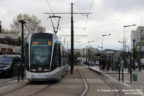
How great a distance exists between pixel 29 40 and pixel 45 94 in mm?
6093

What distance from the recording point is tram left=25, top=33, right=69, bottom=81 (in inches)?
715

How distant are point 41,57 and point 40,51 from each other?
1.26ft

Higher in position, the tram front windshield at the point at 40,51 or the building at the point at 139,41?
the building at the point at 139,41

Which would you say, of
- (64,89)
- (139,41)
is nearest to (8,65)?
(64,89)

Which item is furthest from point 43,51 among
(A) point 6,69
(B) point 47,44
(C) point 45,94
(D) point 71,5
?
(D) point 71,5

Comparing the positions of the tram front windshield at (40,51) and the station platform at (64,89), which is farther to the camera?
the tram front windshield at (40,51)

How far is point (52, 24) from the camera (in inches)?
1237

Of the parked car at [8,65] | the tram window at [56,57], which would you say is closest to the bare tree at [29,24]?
the parked car at [8,65]

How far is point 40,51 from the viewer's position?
60.8ft

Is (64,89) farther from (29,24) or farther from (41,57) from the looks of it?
(29,24)

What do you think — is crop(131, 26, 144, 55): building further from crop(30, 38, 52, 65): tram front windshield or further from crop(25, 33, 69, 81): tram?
crop(30, 38, 52, 65): tram front windshield

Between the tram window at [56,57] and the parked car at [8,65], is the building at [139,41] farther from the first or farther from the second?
the tram window at [56,57]

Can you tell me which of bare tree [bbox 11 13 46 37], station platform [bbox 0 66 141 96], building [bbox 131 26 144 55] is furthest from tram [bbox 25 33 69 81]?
bare tree [bbox 11 13 46 37]

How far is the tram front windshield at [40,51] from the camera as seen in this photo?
60.4ft
